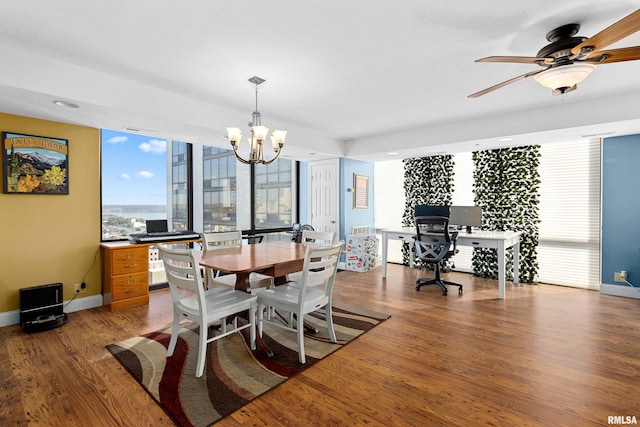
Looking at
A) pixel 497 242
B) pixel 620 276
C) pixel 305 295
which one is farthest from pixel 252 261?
pixel 620 276

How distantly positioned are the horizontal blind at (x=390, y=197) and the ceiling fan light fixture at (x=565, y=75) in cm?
410

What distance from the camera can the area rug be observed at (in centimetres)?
190

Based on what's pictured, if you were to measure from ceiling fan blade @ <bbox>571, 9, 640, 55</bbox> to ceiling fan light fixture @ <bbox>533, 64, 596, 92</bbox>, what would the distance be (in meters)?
0.25

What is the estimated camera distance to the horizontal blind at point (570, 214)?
14.6 feet

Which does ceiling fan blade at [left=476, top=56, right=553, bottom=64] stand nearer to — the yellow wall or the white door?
the white door

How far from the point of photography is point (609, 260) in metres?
4.24

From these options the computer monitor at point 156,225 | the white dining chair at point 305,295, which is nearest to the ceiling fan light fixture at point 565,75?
the white dining chair at point 305,295

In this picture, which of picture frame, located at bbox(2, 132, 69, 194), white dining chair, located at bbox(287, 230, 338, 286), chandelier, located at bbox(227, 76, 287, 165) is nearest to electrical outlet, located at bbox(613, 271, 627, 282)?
white dining chair, located at bbox(287, 230, 338, 286)

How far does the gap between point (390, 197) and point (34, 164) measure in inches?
222

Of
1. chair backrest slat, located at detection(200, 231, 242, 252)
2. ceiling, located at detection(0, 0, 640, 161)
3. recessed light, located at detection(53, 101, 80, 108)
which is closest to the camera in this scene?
ceiling, located at detection(0, 0, 640, 161)

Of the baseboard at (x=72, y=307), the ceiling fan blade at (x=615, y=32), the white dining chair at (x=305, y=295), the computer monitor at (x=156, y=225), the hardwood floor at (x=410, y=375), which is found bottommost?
the hardwood floor at (x=410, y=375)

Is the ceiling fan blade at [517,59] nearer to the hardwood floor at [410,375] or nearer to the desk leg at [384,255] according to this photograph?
the hardwood floor at [410,375]

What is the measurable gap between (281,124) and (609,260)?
5.01m

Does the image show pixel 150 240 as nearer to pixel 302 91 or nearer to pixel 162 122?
pixel 162 122
